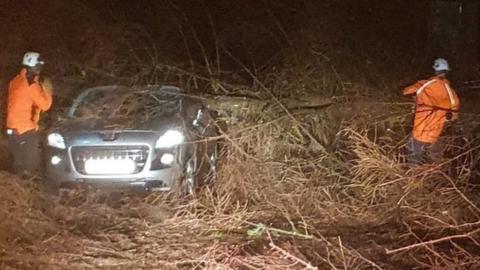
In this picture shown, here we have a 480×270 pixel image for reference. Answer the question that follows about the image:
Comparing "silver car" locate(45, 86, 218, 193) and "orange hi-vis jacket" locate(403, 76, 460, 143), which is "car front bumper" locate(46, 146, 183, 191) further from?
"orange hi-vis jacket" locate(403, 76, 460, 143)

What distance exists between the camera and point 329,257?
749 cm

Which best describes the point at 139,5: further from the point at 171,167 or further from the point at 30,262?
the point at 30,262

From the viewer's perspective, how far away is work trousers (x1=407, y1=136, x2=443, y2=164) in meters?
9.59

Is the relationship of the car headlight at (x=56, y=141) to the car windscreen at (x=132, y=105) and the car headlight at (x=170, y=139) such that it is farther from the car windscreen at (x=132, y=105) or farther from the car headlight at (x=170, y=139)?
the car headlight at (x=170, y=139)

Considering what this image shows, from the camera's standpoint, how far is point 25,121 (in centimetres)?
1017

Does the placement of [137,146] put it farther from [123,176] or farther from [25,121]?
[25,121]

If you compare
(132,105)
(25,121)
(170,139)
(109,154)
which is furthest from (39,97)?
(170,139)

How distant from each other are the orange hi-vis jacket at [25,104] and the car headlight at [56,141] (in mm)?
879

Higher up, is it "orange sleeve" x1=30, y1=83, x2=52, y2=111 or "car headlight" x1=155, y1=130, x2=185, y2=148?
"orange sleeve" x1=30, y1=83, x2=52, y2=111

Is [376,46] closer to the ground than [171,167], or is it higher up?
higher up

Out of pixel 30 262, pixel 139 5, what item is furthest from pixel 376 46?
pixel 30 262

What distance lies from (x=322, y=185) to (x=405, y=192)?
116cm

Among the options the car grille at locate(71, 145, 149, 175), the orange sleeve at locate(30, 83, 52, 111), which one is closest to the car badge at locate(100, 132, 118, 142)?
the car grille at locate(71, 145, 149, 175)

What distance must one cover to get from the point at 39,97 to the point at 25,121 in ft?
1.07
